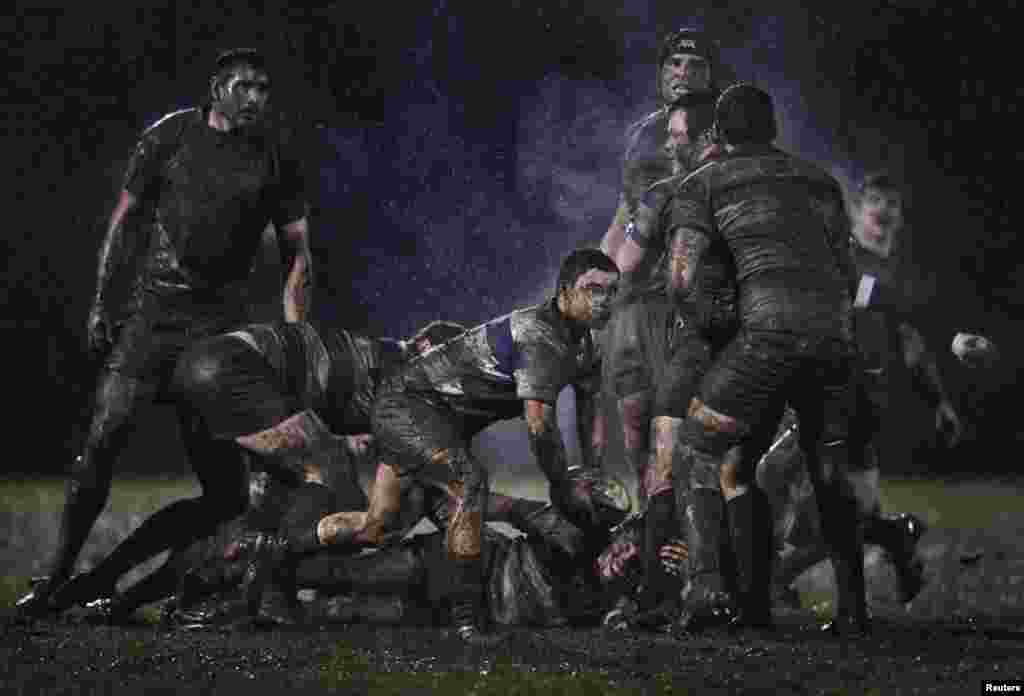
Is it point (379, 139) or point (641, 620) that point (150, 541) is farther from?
point (379, 139)

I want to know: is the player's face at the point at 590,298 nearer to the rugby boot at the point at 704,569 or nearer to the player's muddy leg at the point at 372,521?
the rugby boot at the point at 704,569

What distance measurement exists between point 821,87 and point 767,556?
5.75 metres

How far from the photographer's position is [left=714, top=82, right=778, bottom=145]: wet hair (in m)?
6.06

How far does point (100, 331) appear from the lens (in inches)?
Result: 272

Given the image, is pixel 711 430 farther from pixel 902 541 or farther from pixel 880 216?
pixel 880 216

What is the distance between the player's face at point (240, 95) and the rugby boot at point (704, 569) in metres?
2.65

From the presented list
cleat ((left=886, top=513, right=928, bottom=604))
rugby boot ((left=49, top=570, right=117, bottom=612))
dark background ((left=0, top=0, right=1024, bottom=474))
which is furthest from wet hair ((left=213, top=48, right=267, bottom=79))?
dark background ((left=0, top=0, right=1024, bottom=474))

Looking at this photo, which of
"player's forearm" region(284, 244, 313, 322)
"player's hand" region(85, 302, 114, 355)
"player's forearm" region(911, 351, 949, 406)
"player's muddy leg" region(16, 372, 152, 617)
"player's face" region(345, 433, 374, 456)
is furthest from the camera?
"player's forearm" region(911, 351, 949, 406)

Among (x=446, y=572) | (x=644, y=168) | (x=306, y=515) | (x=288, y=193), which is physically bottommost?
(x=446, y=572)

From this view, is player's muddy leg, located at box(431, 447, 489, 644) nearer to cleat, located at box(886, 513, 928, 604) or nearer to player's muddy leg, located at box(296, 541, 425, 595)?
player's muddy leg, located at box(296, 541, 425, 595)

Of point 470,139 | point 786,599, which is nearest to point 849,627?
point 786,599

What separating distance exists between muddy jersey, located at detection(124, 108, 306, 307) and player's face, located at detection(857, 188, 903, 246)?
3015 millimetres

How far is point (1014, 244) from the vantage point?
11727 mm

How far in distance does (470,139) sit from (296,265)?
12.5ft
